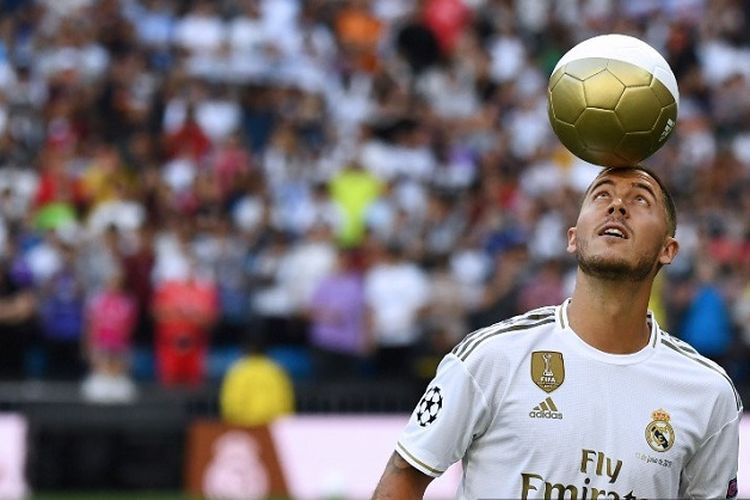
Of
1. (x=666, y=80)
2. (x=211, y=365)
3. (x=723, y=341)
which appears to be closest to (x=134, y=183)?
(x=211, y=365)

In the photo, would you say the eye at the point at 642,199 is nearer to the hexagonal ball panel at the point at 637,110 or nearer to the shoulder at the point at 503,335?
the hexagonal ball panel at the point at 637,110

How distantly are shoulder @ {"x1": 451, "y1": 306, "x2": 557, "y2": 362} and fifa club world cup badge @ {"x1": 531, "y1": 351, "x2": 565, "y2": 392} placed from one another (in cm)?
7

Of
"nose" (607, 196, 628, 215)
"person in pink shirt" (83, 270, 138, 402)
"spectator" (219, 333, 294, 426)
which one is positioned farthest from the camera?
"person in pink shirt" (83, 270, 138, 402)

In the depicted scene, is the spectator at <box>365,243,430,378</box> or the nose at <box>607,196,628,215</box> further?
the spectator at <box>365,243,430,378</box>

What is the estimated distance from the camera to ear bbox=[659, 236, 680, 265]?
15.3 feet

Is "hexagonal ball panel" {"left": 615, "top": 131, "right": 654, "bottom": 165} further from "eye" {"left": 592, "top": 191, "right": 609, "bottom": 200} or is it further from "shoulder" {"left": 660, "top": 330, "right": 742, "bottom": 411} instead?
"shoulder" {"left": 660, "top": 330, "right": 742, "bottom": 411}

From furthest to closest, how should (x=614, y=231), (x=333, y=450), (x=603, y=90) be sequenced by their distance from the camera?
(x=333, y=450) < (x=603, y=90) < (x=614, y=231)

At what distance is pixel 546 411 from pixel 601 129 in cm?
83

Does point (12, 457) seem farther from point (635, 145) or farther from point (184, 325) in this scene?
point (635, 145)

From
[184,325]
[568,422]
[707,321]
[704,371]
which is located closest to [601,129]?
[704,371]

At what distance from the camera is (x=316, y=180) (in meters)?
15.9

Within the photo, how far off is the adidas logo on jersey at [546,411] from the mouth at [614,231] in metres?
0.49

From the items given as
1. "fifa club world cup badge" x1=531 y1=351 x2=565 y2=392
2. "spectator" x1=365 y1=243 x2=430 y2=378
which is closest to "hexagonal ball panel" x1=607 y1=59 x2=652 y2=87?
"fifa club world cup badge" x1=531 y1=351 x2=565 y2=392

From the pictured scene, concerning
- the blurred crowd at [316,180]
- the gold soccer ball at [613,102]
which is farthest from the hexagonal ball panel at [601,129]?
the blurred crowd at [316,180]
